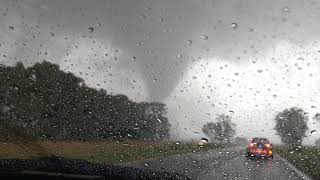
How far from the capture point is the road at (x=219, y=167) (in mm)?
11773

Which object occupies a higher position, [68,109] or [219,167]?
[68,109]

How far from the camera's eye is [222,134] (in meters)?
6.44

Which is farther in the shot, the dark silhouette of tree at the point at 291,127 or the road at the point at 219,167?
the road at the point at 219,167

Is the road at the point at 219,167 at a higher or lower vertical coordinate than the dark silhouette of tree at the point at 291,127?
higher

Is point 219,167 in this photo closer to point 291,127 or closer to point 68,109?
point 68,109

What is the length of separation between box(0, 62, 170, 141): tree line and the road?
60.5 inches

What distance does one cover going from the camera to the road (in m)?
11.8

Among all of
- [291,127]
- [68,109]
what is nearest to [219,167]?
[68,109]

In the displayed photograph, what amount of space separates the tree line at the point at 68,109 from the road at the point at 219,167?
5.05 ft

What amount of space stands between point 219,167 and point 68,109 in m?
4.82

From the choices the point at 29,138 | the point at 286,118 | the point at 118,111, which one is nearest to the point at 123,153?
the point at 118,111

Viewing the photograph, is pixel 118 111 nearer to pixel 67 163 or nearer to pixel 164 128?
pixel 164 128

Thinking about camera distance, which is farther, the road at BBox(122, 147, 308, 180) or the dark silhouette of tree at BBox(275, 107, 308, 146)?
the road at BBox(122, 147, 308, 180)

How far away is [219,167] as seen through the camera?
47.3 feet
